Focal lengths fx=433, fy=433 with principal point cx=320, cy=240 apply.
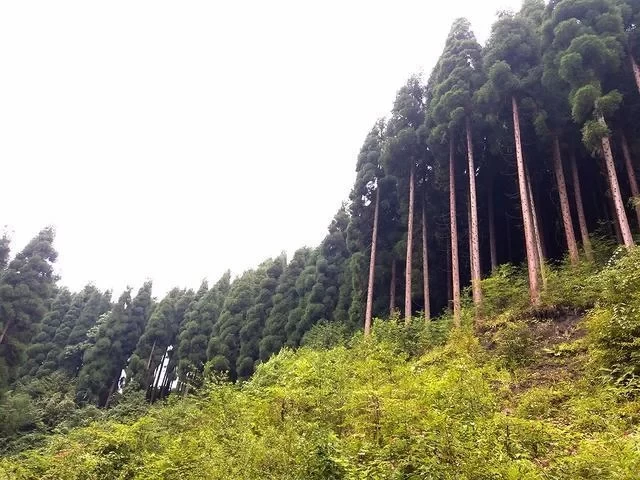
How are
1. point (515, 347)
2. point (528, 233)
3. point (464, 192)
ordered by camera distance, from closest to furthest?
point (515, 347), point (528, 233), point (464, 192)

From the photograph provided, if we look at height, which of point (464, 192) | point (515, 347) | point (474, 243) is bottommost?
point (515, 347)

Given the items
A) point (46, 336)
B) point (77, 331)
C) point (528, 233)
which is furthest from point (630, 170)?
point (46, 336)

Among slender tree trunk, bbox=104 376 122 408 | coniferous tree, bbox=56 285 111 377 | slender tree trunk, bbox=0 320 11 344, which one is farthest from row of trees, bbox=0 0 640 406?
coniferous tree, bbox=56 285 111 377

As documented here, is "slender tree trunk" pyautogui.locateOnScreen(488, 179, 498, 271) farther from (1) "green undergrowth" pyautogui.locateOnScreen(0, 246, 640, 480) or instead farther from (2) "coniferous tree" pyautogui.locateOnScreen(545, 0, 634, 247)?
(1) "green undergrowth" pyautogui.locateOnScreen(0, 246, 640, 480)

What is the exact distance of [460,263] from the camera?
25.1 meters

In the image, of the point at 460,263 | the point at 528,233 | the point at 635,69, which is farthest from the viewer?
the point at 460,263

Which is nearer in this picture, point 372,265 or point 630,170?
point 630,170

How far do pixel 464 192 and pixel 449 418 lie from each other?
1928 centimetres

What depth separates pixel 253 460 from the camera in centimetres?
649

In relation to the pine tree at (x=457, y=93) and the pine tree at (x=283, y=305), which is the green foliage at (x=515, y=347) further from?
the pine tree at (x=283, y=305)

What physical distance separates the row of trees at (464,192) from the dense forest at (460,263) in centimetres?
9

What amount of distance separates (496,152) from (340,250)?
1639 cm

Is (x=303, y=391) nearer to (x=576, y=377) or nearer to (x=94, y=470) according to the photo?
(x=94, y=470)

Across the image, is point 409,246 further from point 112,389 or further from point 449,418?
point 112,389
